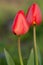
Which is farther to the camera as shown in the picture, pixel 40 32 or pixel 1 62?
pixel 40 32

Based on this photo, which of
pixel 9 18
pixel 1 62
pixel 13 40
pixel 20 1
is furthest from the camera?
pixel 20 1

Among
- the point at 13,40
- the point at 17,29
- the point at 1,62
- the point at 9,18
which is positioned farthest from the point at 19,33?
the point at 9,18

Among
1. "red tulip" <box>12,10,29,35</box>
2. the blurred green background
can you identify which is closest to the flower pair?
"red tulip" <box>12,10,29,35</box>

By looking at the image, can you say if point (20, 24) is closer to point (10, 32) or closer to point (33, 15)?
point (33, 15)

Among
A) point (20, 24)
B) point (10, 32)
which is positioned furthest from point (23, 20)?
point (10, 32)

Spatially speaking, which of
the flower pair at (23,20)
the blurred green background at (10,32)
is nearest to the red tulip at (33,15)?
the flower pair at (23,20)

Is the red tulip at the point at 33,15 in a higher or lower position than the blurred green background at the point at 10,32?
higher

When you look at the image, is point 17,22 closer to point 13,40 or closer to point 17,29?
point 17,29

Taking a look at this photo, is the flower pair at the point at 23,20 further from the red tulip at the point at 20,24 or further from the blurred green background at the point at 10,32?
the blurred green background at the point at 10,32
